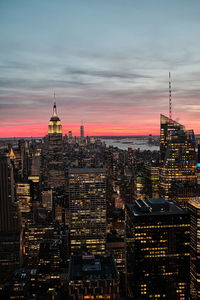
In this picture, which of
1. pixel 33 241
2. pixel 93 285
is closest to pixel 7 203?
pixel 33 241

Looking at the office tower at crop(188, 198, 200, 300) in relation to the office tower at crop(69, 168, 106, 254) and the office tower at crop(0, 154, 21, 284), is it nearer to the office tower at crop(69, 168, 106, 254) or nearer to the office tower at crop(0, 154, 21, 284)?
the office tower at crop(69, 168, 106, 254)

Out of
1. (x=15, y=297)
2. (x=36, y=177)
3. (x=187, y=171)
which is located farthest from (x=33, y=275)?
(x=36, y=177)

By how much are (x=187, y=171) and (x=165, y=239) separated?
50.5 metres

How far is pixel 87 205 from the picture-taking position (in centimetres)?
8019

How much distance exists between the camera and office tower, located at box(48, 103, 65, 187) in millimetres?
146875

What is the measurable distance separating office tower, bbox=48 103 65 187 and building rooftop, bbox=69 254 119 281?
98565mm

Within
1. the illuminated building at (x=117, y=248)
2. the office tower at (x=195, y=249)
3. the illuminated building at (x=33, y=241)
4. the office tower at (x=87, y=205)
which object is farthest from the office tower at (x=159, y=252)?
the illuminated building at (x=33, y=241)

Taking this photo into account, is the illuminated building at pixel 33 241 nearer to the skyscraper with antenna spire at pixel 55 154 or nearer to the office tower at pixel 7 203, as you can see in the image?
the office tower at pixel 7 203

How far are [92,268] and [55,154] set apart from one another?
13560 centimetres

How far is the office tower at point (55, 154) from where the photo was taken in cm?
14688

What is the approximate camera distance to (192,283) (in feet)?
180

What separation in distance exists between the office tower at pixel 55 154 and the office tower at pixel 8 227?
52.4 metres

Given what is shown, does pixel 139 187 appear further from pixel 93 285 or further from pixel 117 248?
pixel 93 285

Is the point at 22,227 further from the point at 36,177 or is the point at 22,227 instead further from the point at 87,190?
the point at 36,177
